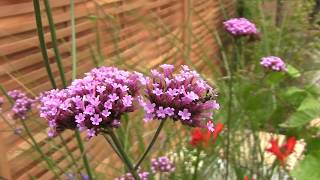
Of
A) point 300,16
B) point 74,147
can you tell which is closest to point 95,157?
point 74,147

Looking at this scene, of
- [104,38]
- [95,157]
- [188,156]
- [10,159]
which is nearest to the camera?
[188,156]

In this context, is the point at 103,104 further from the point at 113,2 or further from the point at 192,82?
the point at 113,2

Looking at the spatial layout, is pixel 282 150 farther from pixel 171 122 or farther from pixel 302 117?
pixel 171 122

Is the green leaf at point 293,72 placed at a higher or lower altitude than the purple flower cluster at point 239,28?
lower

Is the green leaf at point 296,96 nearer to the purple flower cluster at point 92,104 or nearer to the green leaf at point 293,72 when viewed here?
the green leaf at point 293,72

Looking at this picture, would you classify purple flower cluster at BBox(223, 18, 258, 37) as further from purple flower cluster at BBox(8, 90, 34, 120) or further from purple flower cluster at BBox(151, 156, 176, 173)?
purple flower cluster at BBox(8, 90, 34, 120)

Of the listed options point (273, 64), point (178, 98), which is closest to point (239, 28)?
point (273, 64)

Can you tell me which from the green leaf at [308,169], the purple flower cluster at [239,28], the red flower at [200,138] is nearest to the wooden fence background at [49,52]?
the purple flower cluster at [239,28]
